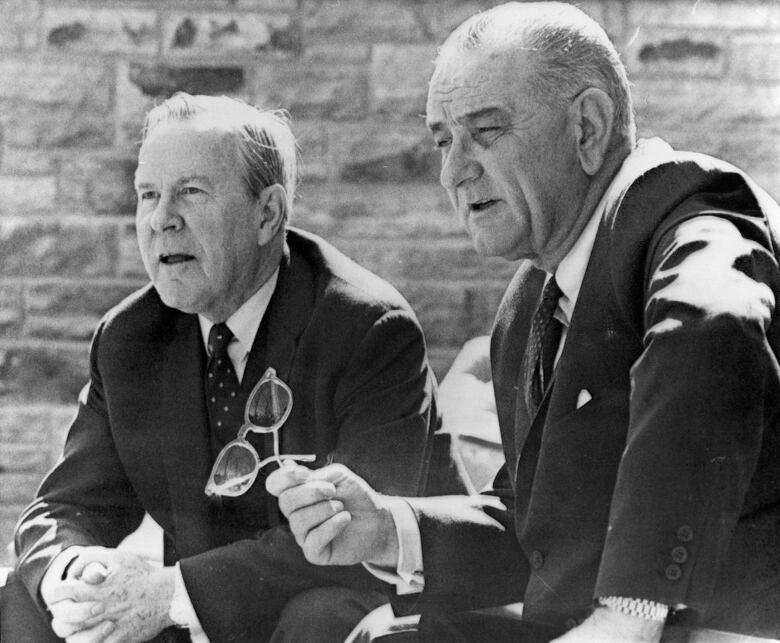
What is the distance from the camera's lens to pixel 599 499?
71.3 inches

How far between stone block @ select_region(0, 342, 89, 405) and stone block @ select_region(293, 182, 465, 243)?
0.52 metres

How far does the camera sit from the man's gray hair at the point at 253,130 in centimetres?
228

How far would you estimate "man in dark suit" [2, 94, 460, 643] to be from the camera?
2.17 meters

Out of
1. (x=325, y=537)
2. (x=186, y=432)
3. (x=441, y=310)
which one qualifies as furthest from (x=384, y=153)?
(x=325, y=537)

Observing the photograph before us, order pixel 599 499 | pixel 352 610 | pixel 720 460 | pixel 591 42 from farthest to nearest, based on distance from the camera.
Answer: pixel 352 610, pixel 591 42, pixel 599 499, pixel 720 460

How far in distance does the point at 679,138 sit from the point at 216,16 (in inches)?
36.3

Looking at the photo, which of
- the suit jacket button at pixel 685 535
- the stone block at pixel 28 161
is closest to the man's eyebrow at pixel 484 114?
the suit jacket button at pixel 685 535

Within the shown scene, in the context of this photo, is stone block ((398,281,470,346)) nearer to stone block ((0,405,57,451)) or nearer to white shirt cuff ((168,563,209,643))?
white shirt cuff ((168,563,209,643))

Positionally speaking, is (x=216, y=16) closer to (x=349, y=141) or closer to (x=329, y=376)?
(x=349, y=141)

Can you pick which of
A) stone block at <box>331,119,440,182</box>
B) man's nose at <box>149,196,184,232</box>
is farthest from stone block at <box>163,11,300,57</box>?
man's nose at <box>149,196,184,232</box>

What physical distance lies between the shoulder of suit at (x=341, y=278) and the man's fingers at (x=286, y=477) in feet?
1.07

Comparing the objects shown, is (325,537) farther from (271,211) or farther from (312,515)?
(271,211)

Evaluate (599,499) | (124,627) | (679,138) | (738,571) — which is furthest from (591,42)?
(124,627)

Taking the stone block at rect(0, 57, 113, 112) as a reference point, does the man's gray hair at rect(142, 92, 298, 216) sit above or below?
below
